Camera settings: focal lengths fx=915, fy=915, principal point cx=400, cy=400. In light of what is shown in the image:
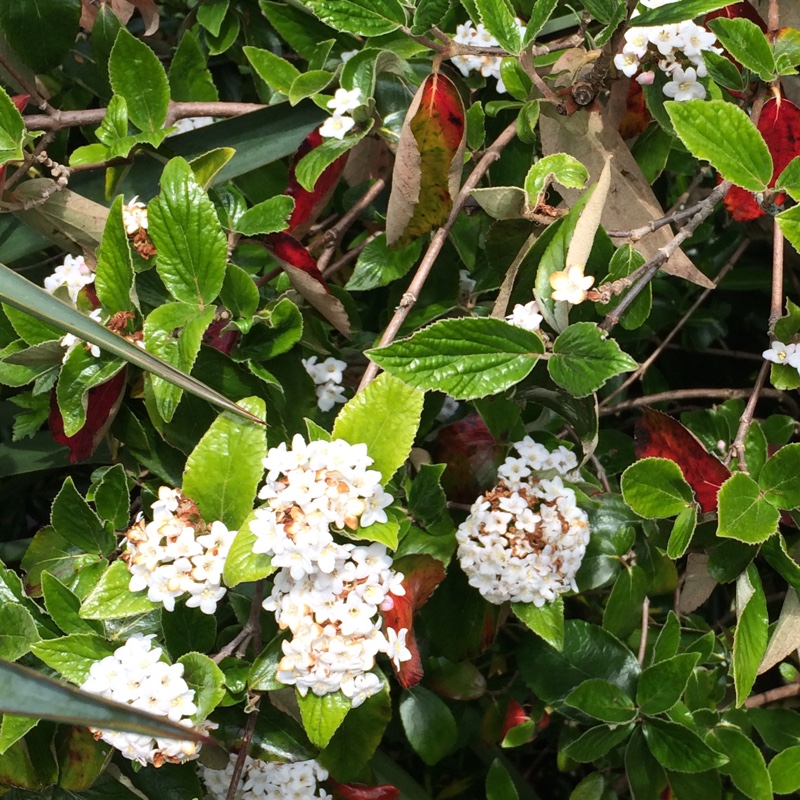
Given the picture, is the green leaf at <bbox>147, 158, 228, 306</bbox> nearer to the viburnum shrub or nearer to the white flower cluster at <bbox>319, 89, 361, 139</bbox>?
the viburnum shrub

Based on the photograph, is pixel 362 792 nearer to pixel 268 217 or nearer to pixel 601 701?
pixel 601 701

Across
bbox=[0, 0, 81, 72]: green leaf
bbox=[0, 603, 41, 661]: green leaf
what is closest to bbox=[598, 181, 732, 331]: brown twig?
bbox=[0, 603, 41, 661]: green leaf

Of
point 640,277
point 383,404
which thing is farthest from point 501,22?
point 383,404

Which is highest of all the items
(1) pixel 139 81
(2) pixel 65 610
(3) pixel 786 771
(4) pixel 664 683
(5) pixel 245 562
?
(1) pixel 139 81

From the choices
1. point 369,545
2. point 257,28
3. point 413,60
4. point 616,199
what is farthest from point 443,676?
point 257,28

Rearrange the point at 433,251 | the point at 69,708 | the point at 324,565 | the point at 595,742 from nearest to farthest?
the point at 69,708
the point at 324,565
the point at 433,251
the point at 595,742

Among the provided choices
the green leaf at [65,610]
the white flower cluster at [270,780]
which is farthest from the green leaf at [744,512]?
the green leaf at [65,610]
